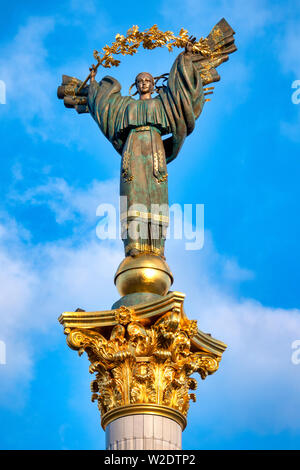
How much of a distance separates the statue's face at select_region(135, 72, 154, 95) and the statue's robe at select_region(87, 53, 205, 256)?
366 millimetres

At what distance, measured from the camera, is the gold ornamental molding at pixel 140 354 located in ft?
71.4

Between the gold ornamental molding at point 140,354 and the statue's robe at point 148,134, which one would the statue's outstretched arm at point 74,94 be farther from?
the gold ornamental molding at point 140,354

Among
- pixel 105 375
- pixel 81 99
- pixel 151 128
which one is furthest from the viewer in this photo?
pixel 81 99

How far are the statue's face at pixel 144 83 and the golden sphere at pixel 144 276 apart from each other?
216 inches

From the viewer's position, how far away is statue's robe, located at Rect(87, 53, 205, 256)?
24688 mm

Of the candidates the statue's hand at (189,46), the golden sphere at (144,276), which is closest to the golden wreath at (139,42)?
the statue's hand at (189,46)

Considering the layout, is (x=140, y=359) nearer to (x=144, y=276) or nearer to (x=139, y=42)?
(x=144, y=276)

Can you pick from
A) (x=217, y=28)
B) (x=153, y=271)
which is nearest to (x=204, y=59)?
(x=217, y=28)

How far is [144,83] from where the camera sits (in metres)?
27.3

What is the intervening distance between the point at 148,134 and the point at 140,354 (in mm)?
6670

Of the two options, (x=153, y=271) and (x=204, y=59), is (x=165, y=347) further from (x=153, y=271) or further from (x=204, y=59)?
(x=204, y=59)

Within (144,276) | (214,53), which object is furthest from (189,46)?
(144,276)
